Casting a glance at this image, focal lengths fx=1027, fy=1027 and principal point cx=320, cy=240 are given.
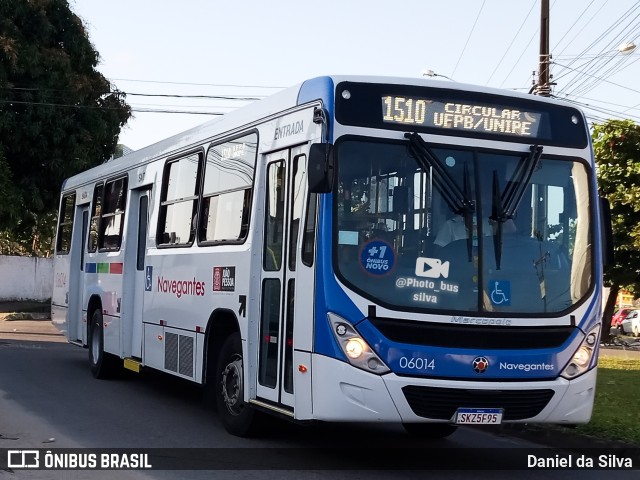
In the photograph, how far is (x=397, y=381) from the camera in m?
8.04

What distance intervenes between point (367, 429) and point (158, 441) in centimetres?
264

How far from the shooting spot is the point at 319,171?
8.18m

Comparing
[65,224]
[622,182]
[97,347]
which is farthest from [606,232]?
[622,182]

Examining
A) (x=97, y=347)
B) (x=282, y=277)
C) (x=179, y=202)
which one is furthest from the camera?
(x=97, y=347)

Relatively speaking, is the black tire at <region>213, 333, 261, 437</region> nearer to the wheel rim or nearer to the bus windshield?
the wheel rim

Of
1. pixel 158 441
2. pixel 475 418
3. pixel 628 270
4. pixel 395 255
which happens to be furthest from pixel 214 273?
pixel 628 270

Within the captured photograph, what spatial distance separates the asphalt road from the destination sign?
118 inches

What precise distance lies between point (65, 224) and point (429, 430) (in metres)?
9.92

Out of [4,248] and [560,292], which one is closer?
[560,292]

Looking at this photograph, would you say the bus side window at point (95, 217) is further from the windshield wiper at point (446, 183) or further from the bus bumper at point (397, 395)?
the bus bumper at point (397, 395)

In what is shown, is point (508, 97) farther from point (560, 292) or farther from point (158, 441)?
point (158, 441)

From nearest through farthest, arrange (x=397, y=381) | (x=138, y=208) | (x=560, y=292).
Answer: (x=397, y=381)
(x=560, y=292)
(x=138, y=208)

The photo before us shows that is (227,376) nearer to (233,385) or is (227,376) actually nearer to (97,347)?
(233,385)

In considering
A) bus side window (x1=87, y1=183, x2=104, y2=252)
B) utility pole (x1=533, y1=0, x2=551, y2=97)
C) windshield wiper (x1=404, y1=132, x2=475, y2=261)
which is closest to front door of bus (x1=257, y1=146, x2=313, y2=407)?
windshield wiper (x1=404, y1=132, x2=475, y2=261)
